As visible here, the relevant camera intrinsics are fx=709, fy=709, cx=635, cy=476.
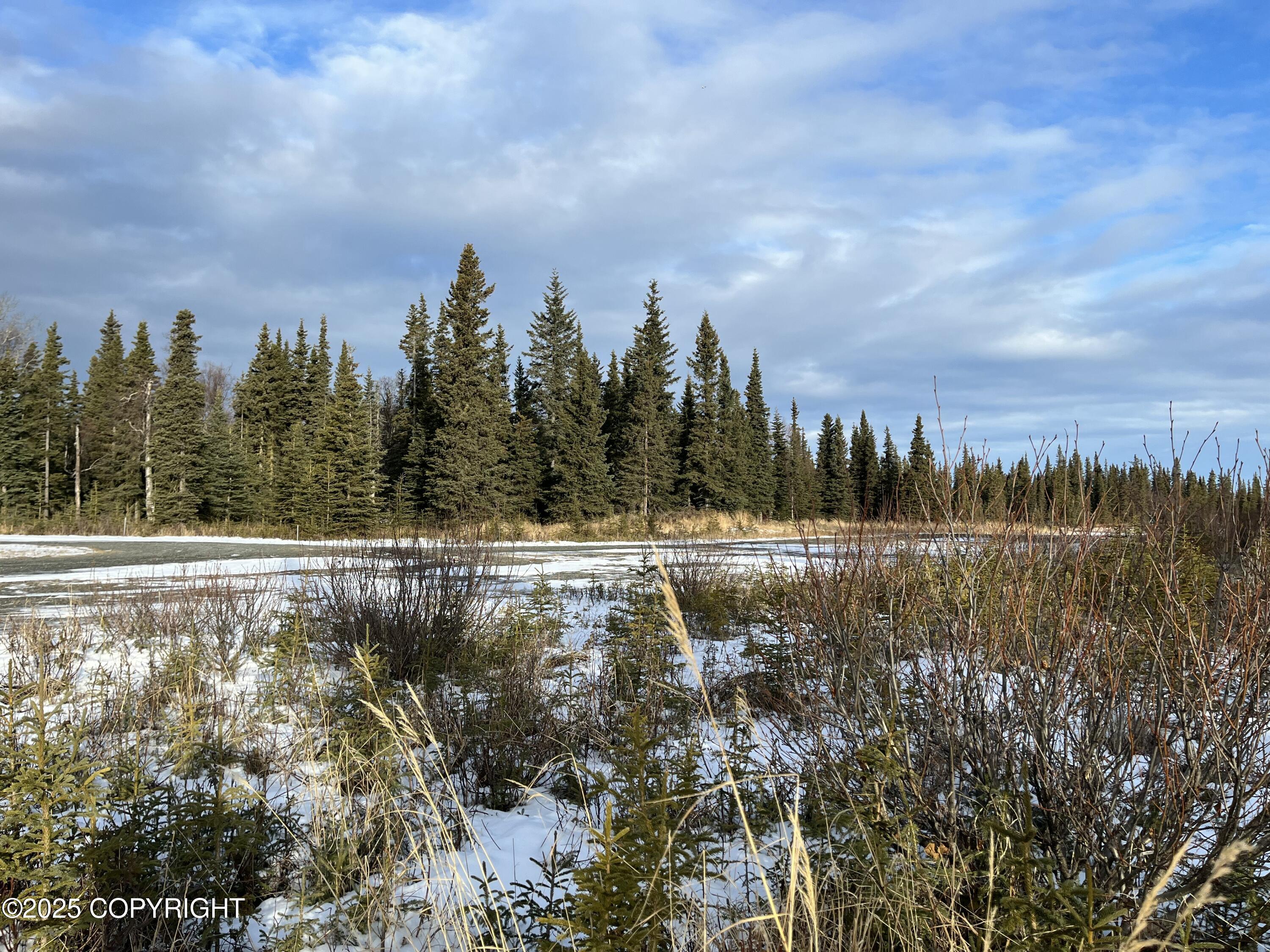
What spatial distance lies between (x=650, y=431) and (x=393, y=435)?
1635 cm

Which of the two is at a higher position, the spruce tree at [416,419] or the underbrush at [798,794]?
the spruce tree at [416,419]

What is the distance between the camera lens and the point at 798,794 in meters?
1.52

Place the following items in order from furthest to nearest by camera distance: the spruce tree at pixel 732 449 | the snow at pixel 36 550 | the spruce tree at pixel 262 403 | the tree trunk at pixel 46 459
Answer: the spruce tree at pixel 262 403, the spruce tree at pixel 732 449, the tree trunk at pixel 46 459, the snow at pixel 36 550

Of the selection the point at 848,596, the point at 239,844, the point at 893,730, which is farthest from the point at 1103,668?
the point at 239,844

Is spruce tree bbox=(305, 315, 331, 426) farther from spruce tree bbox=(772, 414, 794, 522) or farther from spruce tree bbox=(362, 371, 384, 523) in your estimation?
spruce tree bbox=(772, 414, 794, 522)

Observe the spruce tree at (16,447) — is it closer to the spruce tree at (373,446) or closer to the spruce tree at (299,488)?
the spruce tree at (299,488)

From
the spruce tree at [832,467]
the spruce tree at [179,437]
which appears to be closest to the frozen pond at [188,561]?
the spruce tree at [179,437]

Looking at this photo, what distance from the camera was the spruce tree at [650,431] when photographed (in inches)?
1469

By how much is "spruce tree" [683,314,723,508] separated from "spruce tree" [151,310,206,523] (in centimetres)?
2546

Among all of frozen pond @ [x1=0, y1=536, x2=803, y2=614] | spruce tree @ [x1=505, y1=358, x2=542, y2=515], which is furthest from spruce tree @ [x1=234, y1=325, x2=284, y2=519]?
frozen pond @ [x1=0, y1=536, x2=803, y2=614]

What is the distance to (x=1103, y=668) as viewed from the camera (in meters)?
2.52

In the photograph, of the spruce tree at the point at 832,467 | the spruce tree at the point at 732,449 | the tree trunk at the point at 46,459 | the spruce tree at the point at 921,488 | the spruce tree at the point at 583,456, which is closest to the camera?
the spruce tree at the point at 921,488

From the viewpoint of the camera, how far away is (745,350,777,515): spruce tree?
47969 millimetres

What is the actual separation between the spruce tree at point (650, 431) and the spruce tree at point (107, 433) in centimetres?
2562
